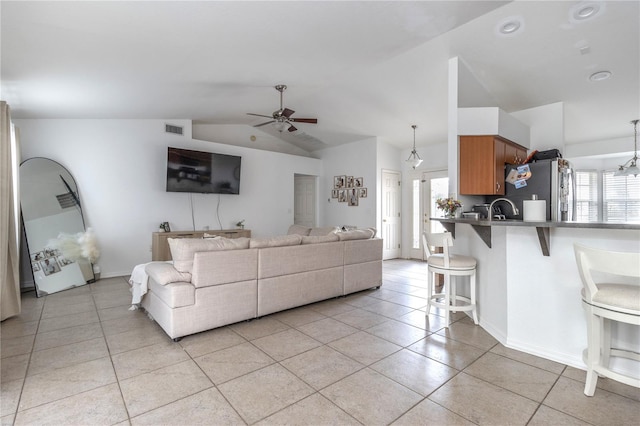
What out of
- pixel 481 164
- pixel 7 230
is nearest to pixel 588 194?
pixel 481 164

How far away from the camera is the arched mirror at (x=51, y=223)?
4.22 meters

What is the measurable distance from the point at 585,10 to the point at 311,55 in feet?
8.60

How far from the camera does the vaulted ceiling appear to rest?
235 cm

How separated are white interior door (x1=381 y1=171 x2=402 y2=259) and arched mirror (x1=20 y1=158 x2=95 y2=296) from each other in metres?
5.87

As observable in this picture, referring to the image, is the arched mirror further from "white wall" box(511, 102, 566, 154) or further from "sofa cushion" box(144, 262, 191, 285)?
"white wall" box(511, 102, 566, 154)

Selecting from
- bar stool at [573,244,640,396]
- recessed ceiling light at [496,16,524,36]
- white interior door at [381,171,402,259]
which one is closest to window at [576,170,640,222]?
white interior door at [381,171,402,259]

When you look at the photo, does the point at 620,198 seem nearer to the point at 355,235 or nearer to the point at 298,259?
the point at 355,235

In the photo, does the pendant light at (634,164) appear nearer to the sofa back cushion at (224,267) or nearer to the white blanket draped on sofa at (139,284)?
the sofa back cushion at (224,267)

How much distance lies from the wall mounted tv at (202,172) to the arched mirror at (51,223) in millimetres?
1506

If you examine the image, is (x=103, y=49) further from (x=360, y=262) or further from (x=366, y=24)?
(x=360, y=262)

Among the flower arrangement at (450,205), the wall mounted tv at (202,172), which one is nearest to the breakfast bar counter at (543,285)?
A: the flower arrangement at (450,205)

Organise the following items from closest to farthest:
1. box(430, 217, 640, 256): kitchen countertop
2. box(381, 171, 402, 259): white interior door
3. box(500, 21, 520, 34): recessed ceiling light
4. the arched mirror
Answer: box(430, 217, 640, 256): kitchen countertop < box(500, 21, 520, 34): recessed ceiling light < the arched mirror < box(381, 171, 402, 259): white interior door

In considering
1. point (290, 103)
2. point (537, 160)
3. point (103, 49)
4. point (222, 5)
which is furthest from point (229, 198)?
point (537, 160)

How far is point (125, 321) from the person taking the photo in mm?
3182
